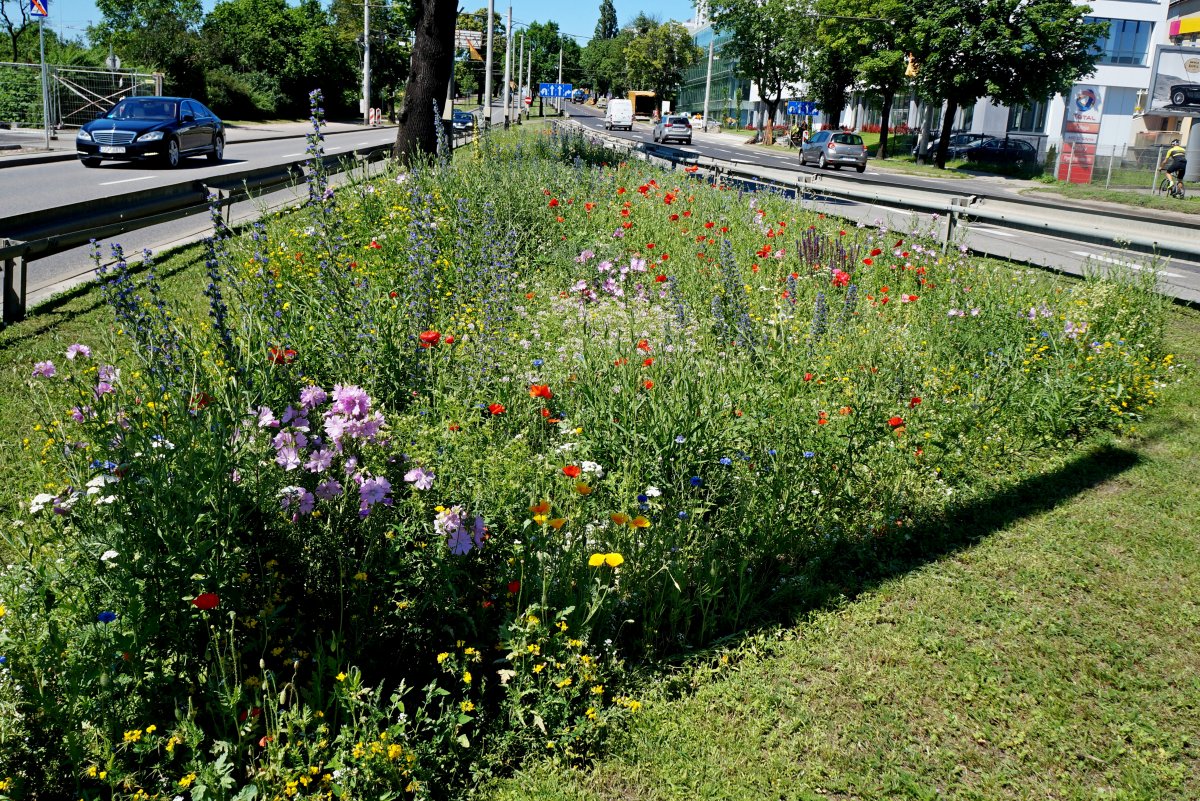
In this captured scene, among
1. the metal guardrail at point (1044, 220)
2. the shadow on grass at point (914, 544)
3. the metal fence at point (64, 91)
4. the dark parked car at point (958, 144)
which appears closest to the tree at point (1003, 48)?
the dark parked car at point (958, 144)

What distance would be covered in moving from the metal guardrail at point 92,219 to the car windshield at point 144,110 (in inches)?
553

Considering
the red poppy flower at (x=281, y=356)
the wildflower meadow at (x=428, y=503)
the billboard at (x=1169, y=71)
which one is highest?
the billboard at (x=1169, y=71)

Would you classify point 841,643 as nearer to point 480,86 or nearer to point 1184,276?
point 1184,276

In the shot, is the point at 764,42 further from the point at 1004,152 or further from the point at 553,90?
the point at 1004,152

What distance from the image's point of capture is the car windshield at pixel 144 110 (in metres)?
22.2

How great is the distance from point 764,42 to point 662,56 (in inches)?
1873

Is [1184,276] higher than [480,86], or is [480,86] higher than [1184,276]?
[480,86]

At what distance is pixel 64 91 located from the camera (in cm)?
3114

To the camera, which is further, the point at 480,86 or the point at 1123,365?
the point at 480,86

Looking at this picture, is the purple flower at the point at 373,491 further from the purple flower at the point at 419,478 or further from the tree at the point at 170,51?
the tree at the point at 170,51

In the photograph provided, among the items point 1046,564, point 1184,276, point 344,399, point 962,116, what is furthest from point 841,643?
point 962,116

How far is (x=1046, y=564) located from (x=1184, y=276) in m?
10.7

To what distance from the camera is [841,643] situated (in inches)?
145

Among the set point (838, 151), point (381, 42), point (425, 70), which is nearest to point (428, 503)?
point (425, 70)
